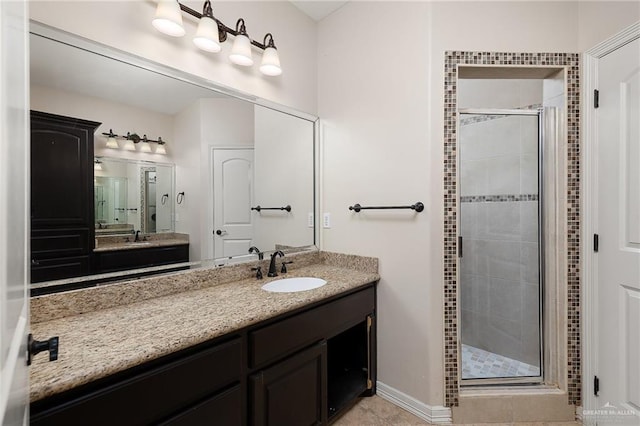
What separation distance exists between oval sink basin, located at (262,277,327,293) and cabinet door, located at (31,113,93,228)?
0.98 metres

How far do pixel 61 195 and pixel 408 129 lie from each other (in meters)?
1.80

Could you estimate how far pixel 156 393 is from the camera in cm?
95

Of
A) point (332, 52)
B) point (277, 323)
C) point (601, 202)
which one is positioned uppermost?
point (332, 52)

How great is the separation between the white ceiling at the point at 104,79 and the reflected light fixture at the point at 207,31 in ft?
0.72

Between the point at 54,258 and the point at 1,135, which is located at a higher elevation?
the point at 1,135

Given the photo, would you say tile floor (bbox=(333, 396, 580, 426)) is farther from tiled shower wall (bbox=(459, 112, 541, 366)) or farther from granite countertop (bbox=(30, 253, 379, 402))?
granite countertop (bbox=(30, 253, 379, 402))

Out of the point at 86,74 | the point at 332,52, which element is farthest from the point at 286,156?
the point at 86,74

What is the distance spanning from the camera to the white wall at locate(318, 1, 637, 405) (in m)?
1.75

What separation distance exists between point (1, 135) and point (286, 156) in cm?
186

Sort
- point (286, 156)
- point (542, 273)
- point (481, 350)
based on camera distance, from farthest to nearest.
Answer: point (481, 350), point (286, 156), point (542, 273)

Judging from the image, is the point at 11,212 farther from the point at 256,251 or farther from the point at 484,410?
the point at 484,410

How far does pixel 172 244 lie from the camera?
5.14ft

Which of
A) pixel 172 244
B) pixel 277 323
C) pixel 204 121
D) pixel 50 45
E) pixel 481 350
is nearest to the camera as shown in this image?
pixel 50 45

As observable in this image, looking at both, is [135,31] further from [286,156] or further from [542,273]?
[542,273]
